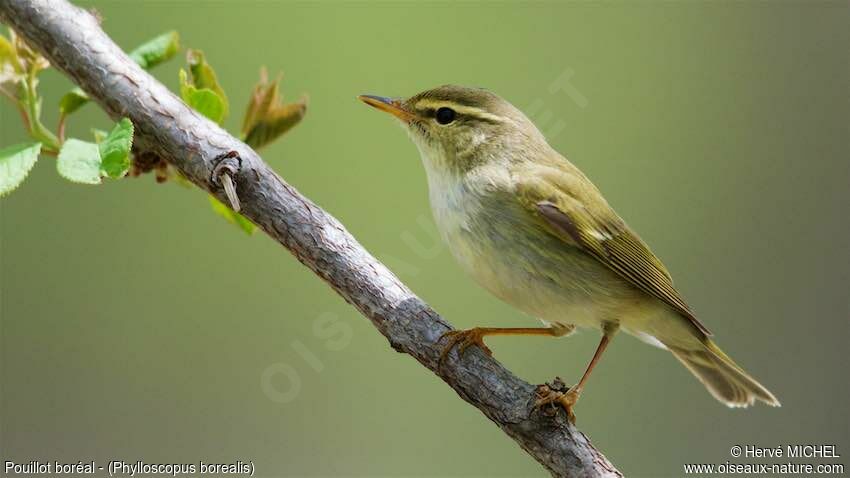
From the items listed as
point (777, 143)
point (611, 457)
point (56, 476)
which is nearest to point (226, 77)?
point (56, 476)

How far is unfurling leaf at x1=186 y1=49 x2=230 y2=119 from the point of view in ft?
8.51

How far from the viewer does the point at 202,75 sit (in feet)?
8.64

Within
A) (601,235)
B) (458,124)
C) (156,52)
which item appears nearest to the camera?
(156,52)

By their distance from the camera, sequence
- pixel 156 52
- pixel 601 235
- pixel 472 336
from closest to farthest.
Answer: pixel 472 336 < pixel 156 52 < pixel 601 235

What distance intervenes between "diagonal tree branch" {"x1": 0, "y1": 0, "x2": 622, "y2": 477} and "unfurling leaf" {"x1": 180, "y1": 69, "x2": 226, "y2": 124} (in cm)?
5

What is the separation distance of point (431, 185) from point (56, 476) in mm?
2351

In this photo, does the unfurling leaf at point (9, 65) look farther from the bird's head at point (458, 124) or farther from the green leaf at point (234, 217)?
the bird's head at point (458, 124)

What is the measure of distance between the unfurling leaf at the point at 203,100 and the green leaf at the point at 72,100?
0.32 m

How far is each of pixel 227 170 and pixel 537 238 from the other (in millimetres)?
1112

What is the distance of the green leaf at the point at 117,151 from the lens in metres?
2.08

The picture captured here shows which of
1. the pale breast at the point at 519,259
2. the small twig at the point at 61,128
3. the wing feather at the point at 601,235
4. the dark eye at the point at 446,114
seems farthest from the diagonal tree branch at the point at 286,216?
the dark eye at the point at 446,114

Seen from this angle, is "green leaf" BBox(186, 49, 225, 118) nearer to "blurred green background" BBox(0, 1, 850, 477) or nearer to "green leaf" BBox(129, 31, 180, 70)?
"green leaf" BBox(129, 31, 180, 70)
